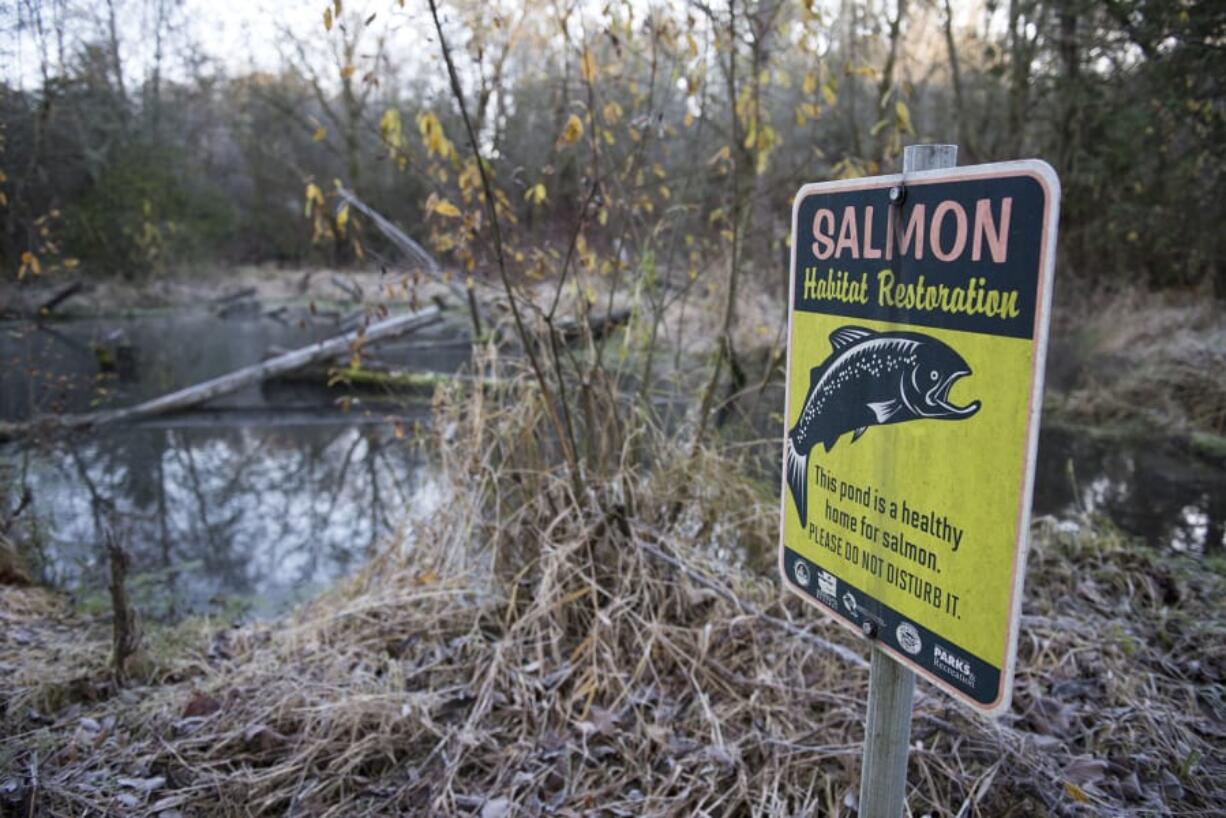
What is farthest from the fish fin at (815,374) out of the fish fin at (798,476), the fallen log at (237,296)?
the fallen log at (237,296)

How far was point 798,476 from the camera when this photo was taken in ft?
5.38

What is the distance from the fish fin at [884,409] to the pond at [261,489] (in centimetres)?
292

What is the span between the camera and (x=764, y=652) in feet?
10.1

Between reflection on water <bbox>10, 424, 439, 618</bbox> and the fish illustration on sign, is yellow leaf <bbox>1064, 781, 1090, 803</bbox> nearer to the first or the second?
the fish illustration on sign

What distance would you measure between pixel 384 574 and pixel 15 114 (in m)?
3.99

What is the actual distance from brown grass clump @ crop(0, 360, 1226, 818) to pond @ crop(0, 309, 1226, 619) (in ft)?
2.18

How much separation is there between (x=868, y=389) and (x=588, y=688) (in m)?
1.94

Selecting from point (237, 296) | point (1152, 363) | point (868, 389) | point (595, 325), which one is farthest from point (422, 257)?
point (237, 296)

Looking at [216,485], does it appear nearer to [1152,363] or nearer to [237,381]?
[237,381]

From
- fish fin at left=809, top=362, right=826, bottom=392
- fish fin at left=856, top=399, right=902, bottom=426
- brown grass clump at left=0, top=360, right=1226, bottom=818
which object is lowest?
brown grass clump at left=0, top=360, right=1226, bottom=818

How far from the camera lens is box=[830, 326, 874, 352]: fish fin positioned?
144 centimetres

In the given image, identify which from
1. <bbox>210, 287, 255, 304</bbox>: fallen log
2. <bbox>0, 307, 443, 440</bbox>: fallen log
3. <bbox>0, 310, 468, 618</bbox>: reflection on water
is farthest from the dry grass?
<bbox>210, 287, 255, 304</bbox>: fallen log

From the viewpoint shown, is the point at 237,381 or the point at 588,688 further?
the point at 237,381

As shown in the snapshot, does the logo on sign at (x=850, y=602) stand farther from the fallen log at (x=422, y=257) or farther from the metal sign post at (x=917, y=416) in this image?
the fallen log at (x=422, y=257)
